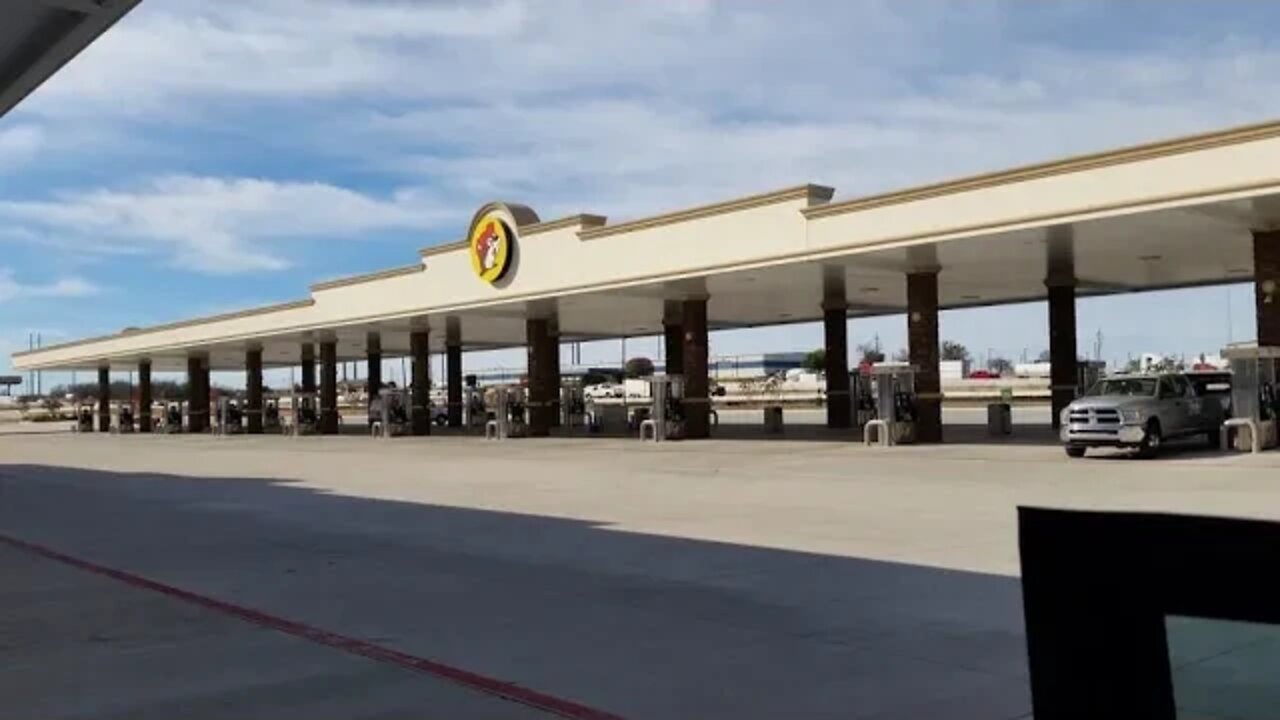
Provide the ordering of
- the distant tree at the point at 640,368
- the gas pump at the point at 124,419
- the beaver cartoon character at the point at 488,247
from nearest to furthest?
the beaver cartoon character at the point at 488,247, the gas pump at the point at 124,419, the distant tree at the point at 640,368

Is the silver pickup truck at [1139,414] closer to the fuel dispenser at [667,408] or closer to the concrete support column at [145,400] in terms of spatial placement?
the fuel dispenser at [667,408]

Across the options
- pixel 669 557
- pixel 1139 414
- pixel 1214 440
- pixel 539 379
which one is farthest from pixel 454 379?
pixel 669 557

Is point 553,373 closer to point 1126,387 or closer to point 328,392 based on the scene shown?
point 328,392

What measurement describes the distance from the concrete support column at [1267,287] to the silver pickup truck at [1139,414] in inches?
78.8

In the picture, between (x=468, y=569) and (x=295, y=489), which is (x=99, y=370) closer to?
(x=295, y=489)

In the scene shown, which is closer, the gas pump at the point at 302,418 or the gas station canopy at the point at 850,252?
the gas station canopy at the point at 850,252

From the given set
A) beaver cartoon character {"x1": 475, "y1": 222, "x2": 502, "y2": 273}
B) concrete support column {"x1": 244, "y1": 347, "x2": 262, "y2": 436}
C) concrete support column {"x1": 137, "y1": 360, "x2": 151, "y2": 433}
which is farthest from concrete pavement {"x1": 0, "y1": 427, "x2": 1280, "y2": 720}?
concrete support column {"x1": 137, "y1": 360, "x2": 151, "y2": 433}

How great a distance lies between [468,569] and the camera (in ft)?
44.6

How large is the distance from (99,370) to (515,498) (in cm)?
7721

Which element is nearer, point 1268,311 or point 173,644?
point 173,644

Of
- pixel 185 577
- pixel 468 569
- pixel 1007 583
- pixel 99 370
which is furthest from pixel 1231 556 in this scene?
pixel 99 370

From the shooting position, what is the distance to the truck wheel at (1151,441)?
2682 cm

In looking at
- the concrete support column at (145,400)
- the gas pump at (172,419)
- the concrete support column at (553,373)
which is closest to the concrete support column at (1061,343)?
the concrete support column at (553,373)

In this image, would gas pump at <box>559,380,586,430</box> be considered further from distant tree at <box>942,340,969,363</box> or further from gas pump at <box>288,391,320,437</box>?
distant tree at <box>942,340,969,363</box>
